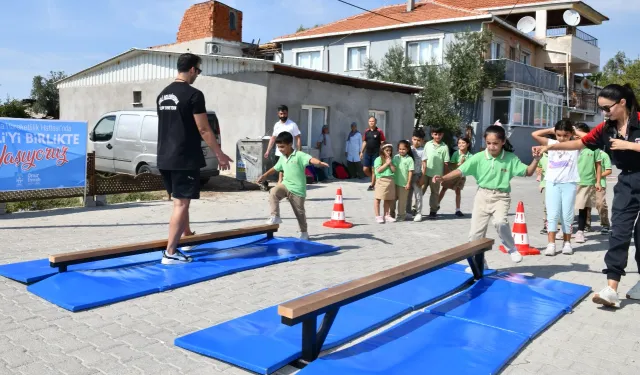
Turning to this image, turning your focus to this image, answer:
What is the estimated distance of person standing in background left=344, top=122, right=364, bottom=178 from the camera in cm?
1964

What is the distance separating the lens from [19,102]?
1294 inches

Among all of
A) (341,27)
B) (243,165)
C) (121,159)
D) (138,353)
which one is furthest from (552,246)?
(341,27)

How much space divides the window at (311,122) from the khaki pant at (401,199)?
870 cm

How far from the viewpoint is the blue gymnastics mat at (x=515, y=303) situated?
4.88m

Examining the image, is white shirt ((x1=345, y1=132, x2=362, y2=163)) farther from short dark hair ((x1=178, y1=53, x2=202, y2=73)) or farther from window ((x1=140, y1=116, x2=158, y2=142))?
short dark hair ((x1=178, y1=53, x2=202, y2=73))

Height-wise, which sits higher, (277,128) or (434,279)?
(277,128)

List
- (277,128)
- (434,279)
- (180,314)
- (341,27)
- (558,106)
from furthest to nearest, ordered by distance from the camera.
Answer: (558,106) < (341,27) < (277,128) < (434,279) < (180,314)

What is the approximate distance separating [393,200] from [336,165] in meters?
8.75

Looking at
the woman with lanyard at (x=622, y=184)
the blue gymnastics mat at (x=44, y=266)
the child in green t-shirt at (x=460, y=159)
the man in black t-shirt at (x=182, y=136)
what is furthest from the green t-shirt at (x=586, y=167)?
the blue gymnastics mat at (x=44, y=266)

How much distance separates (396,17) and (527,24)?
31.1ft

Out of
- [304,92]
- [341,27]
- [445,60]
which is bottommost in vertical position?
[304,92]

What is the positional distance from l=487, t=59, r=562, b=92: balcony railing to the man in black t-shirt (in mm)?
27216

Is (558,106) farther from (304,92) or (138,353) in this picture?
(138,353)

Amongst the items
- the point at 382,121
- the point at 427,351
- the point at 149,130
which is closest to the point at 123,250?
the point at 427,351
